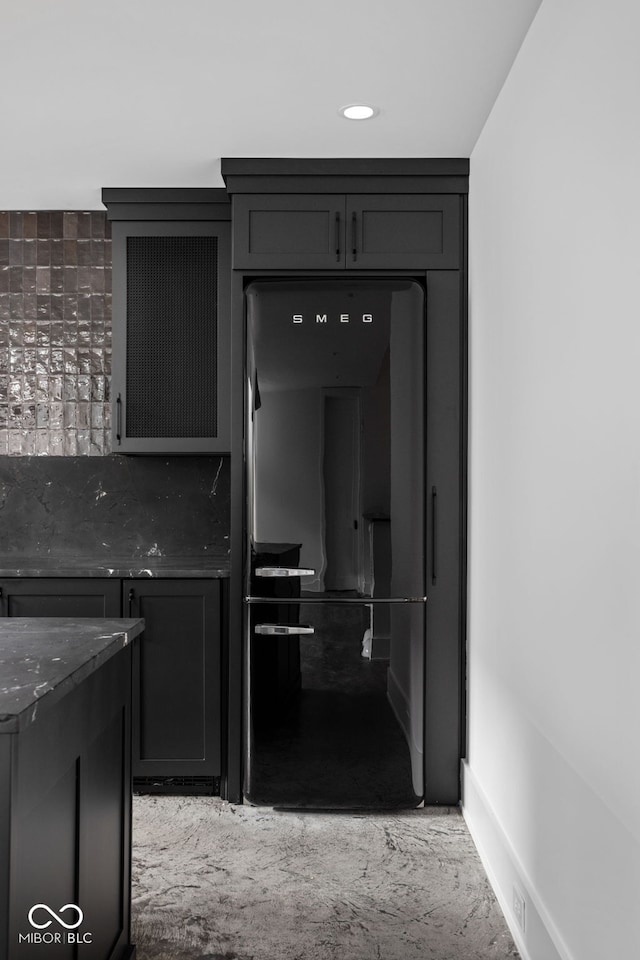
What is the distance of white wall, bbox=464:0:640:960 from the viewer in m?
1.52

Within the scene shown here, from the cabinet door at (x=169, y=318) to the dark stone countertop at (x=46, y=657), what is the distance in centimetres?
171

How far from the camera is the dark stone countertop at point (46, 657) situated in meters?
1.28

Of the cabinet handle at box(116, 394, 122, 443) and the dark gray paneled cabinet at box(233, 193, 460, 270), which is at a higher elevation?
the dark gray paneled cabinet at box(233, 193, 460, 270)

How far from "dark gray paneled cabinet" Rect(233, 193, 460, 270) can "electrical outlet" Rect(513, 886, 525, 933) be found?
2302 mm

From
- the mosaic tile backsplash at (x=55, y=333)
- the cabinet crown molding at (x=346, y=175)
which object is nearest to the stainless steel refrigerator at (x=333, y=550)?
the cabinet crown molding at (x=346, y=175)

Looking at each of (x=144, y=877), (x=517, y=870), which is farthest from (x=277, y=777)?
(x=517, y=870)

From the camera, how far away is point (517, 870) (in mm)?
2273

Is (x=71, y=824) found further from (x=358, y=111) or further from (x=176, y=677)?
(x=358, y=111)

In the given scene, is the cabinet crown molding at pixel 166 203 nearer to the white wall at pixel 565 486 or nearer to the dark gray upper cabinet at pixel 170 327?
the dark gray upper cabinet at pixel 170 327

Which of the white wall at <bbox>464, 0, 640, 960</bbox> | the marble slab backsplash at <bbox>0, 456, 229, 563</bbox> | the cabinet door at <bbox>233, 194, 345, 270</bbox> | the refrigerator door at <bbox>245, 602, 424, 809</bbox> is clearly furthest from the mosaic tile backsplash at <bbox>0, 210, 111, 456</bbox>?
the white wall at <bbox>464, 0, 640, 960</bbox>

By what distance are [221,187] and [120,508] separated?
63.1 inches

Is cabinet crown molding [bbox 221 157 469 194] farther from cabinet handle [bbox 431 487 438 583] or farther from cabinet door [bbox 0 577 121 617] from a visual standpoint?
cabinet door [bbox 0 577 121 617]

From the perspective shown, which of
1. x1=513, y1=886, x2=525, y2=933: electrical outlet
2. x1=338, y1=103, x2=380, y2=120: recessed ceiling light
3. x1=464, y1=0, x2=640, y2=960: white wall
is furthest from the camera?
x1=338, y1=103, x2=380, y2=120: recessed ceiling light

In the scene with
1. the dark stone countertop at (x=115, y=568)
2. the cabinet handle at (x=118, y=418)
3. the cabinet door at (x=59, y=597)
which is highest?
the cabinet handle at (x=118, y=418)
